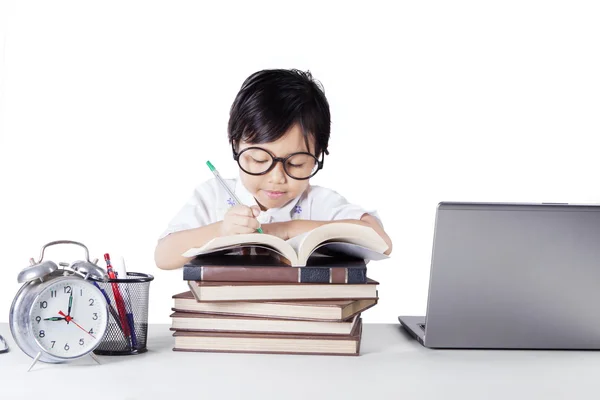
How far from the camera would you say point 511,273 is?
1255 mm

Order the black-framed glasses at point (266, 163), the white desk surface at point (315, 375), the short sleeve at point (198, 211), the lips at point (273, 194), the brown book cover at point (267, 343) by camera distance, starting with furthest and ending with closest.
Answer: the short sleeve at point (198, 211) → the lips at point (273, 194) → the black-framed glasses at point (266, 163) → the brown book cover at point (267, 343) → the white desk surface at point (315, 375)

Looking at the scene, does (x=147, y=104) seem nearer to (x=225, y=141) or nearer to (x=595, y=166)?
(x=225, y=141)

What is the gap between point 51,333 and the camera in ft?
3.85

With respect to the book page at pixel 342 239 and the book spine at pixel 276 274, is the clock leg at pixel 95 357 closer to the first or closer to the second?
the book spine at pixel 276 274

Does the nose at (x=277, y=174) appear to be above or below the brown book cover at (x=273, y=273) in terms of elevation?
above

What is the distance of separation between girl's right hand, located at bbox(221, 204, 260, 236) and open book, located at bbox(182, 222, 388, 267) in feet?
0.58

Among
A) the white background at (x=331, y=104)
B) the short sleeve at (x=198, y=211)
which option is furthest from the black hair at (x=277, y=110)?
the white background at (x=331, y=104)

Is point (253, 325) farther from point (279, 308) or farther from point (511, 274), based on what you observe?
point (511, 274)

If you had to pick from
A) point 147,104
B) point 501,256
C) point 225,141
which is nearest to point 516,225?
point 501,256

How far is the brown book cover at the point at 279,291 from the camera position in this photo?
1239mm

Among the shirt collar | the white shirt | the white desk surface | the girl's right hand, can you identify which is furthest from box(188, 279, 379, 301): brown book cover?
the shirt collar

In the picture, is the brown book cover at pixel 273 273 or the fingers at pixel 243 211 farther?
the fingers at pixel 243 211

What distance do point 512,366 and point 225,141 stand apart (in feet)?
7.37

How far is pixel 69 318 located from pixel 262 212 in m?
1.03
